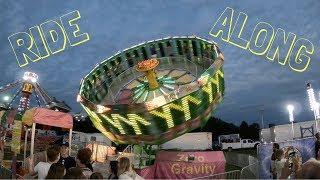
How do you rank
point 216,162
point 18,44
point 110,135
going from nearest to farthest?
1. point 216,162
2. point 18,44
3. point 110,135

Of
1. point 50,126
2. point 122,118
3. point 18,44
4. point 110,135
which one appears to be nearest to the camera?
point 18,44

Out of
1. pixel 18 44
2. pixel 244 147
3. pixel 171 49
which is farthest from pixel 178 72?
pixel 244 147

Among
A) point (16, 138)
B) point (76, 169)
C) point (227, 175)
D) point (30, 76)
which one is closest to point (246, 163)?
point (227, 175)

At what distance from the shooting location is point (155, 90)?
2900cm

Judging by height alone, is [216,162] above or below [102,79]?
below

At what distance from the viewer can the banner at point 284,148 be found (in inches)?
584

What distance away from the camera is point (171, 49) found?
31938 mm

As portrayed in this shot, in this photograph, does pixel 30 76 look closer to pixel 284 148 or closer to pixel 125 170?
pixel 284 148

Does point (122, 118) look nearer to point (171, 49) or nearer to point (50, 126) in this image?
point (50, 126)

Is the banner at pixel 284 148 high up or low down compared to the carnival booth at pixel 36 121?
down

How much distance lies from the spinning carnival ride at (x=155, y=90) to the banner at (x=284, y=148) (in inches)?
277

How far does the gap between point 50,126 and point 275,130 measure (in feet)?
74.6

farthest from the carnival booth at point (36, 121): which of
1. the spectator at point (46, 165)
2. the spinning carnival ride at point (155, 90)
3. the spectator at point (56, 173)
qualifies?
the spectator at point (56, 173)

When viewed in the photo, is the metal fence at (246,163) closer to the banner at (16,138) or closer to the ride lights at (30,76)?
the banner at (16,138)
